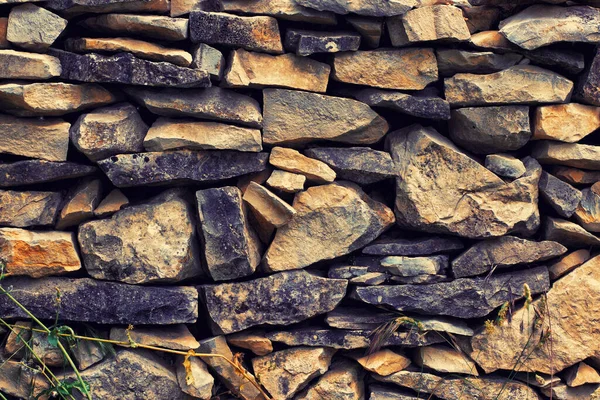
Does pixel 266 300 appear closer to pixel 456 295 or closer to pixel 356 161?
pixel 356 161

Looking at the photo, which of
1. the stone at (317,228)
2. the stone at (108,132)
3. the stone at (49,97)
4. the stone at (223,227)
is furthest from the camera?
the stone at (317,228)

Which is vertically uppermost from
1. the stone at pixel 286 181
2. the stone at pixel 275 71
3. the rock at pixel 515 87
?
the stone at pixel 275 71

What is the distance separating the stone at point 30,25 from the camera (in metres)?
3.39

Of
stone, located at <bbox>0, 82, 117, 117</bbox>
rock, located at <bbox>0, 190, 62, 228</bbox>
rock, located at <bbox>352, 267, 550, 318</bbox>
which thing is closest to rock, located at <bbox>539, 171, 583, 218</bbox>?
rock, located at <bbox>352, 267, 550, 318</bbox>

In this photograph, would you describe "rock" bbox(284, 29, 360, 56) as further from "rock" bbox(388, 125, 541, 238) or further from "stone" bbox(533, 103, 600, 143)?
"stone" bbox(533, 103, 600, 143)

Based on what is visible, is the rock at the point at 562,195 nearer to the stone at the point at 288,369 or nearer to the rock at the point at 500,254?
the rock at the point at 500,254

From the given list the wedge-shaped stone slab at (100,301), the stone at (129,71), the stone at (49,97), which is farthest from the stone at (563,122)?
the stone at (49,97)

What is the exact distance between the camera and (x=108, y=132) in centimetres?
348

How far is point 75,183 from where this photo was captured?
11.9 feet

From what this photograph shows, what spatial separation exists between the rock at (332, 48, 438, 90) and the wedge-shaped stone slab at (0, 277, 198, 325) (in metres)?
1.36

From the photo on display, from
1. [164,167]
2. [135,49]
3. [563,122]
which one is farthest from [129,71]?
[563,122]

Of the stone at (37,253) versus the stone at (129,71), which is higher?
the stone at (129,71)

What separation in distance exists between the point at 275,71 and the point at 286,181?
536 millimetres

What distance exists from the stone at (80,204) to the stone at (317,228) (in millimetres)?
874
